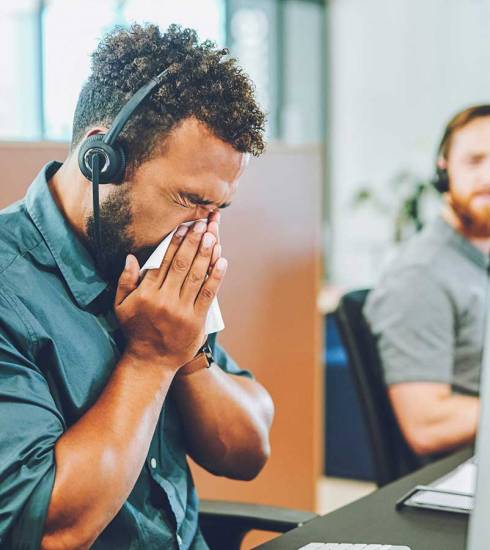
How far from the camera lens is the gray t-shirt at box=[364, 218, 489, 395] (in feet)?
5.43

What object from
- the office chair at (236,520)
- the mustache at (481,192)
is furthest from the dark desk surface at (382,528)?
the mustache at (481,192)

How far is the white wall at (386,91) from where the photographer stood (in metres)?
5.23

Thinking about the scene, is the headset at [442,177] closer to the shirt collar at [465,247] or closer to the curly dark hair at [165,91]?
the shirt collar at [465,247]

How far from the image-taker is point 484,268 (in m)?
1.80

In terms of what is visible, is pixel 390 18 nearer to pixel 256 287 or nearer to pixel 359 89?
pixel 359 89

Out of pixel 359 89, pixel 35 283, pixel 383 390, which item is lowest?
pixel 383 390

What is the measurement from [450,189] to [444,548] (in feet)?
3.47

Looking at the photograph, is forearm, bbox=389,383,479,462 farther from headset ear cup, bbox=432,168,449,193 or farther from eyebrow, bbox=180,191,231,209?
eyebrow, bbox=180,191,231,209

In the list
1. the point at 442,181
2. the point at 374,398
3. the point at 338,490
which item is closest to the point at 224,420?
the point at 374,398

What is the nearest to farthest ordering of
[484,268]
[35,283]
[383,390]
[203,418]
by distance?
[35,283] → [203,418] → [383,390] → [484,268]

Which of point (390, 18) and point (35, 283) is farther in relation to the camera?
point (390, 18)

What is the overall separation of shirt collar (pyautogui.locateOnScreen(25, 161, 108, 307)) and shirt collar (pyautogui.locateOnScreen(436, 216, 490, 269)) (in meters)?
0.99

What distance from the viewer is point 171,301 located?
3.19 ft

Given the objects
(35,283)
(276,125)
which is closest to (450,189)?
(35,283)
